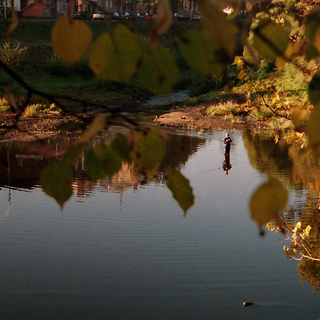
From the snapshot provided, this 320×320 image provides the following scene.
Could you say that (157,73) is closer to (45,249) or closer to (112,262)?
(112,262)

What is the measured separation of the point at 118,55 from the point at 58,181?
0.77ft

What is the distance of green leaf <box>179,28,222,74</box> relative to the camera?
630 millimetres

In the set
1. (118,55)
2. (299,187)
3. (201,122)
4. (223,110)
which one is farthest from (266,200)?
(223,110)

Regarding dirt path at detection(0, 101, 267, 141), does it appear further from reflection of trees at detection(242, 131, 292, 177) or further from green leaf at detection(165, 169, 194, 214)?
green leaf at detection(165, 169, 194, 214)

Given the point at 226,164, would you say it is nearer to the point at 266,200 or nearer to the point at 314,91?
the point at 314,91

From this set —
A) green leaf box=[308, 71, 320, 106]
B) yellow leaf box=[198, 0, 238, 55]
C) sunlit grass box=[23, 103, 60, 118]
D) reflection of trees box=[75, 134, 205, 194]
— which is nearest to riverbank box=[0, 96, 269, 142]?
sunlit grass box=[23, 103, 60, 118]

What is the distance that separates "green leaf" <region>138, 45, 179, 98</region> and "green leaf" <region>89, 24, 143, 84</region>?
1 cm

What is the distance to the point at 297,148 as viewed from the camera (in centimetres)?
1661

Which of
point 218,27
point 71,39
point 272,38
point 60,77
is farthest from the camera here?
point 60,77

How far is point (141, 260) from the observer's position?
8.05 meters

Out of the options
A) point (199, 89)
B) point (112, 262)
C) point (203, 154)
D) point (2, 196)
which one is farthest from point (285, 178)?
point (199, 89)

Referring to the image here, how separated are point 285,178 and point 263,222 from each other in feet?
40.3

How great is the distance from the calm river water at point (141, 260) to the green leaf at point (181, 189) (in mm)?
4425

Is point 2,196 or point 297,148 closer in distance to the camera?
point 2,196
